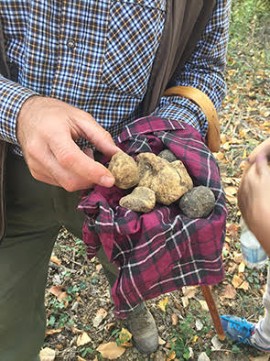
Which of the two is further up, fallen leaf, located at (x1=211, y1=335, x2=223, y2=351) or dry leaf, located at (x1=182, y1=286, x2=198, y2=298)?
dry leaf, located at (x1=182, y1=286, x2=198, y2=298)

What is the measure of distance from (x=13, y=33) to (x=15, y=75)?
0.41 ft

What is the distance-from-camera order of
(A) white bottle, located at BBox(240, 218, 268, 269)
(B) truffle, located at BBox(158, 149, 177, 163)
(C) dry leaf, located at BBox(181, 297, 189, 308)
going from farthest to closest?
1. (C) dry leaf, located at BBox(181, 297, 189, 308)
2. (A) white bottle, located at BBox(240, 218, 268, 269)
3. (B) truffle, located at BBox(158, 149, 177, 163)

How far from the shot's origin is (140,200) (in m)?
1.11

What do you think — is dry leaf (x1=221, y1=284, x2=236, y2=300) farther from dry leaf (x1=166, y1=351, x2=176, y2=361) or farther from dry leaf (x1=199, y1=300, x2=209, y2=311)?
dry leaf (x1=166, y1=351, x2=176, y2=361)

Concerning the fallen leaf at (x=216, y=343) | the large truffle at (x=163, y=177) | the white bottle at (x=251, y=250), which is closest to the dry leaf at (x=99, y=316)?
the fallen leaf at (x=216, y=343)

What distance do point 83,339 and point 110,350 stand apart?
0.52ft

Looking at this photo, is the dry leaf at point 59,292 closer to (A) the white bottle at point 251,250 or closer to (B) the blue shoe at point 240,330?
(B) the blue shoe at point 240,330

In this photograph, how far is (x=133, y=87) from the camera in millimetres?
1364

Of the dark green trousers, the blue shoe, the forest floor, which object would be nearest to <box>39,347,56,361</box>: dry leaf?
the forest floor

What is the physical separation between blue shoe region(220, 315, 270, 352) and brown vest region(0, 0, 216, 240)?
4.39 feet

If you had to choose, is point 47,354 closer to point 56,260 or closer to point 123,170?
point 56,260

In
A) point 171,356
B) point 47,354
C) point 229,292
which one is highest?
point 229,292

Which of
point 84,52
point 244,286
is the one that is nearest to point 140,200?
point 84,52

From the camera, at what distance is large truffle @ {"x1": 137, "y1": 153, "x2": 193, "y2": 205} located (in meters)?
1.16
